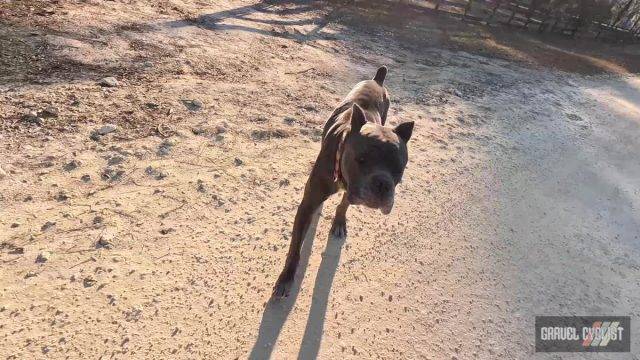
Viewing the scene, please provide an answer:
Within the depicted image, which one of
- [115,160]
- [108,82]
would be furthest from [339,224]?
[108,82]

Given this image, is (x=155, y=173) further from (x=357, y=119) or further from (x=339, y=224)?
(x=357, y=119)

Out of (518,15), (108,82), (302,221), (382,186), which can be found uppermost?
(518,15)

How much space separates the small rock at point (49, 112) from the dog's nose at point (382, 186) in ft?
15.2

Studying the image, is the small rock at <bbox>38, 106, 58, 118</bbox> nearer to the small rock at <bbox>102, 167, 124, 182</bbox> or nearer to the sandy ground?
the sandy ground

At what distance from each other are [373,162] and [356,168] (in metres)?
0.15

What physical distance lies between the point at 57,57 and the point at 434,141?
6.47 metres

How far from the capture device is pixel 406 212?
5648 millimetres

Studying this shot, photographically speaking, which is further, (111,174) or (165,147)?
(165,147)

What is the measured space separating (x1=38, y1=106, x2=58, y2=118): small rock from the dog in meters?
3.73

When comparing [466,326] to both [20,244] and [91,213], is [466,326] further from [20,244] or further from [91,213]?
[20,244]

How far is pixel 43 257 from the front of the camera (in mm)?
3684

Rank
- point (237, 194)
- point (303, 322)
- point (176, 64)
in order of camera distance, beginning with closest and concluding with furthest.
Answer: point (303, 322), point (237, 194), point (176, 64)

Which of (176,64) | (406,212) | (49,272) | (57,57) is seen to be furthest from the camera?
(176,64)

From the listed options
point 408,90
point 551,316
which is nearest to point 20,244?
point 551,316
